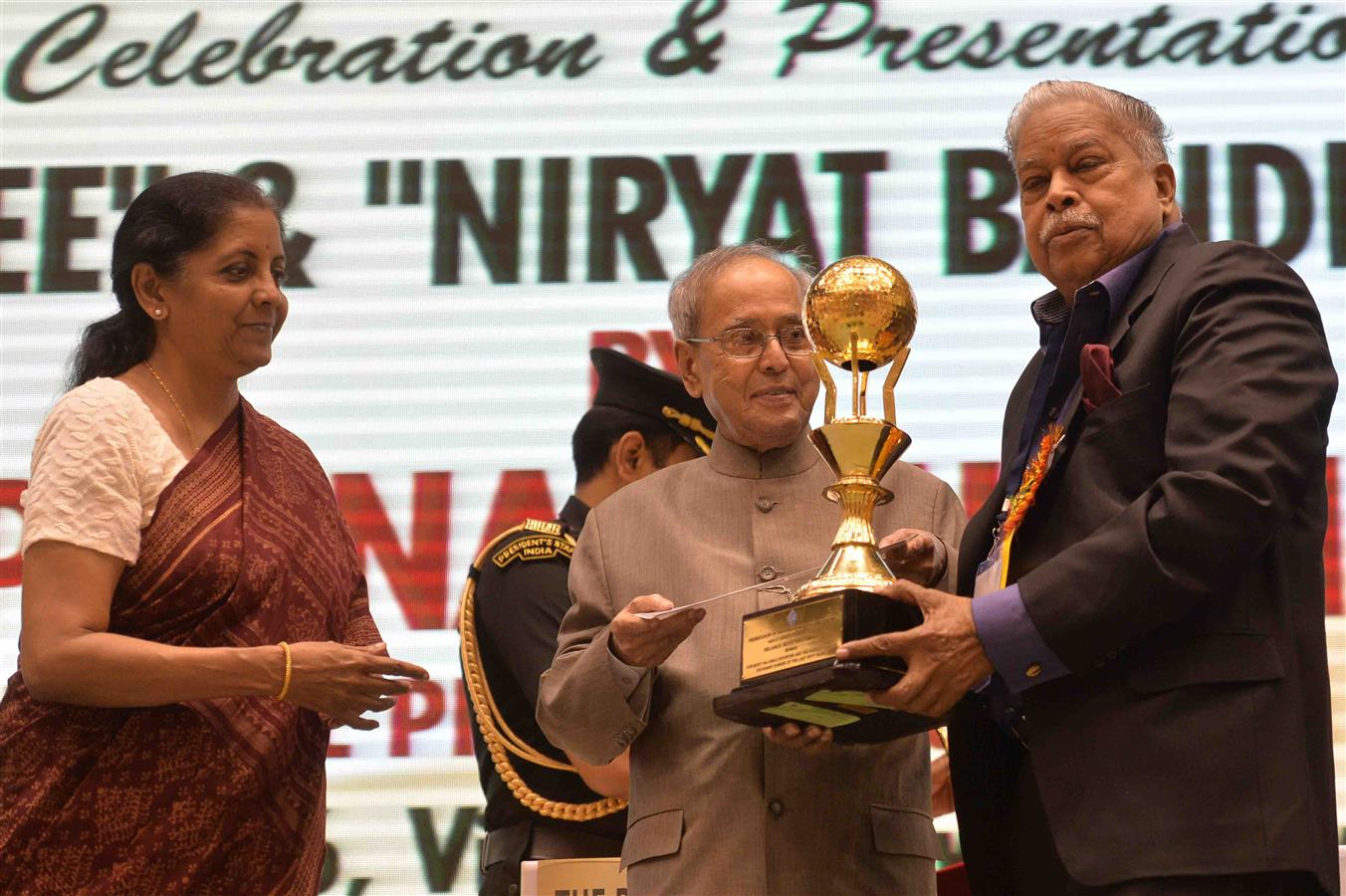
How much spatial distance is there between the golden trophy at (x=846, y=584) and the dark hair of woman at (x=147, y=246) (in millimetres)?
976

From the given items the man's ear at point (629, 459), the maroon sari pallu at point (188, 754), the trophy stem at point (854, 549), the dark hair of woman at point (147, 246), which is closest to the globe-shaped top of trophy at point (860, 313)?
the trophy stem at point (854, 549)

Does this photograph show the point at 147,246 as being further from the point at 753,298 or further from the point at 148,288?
the point at 753,298

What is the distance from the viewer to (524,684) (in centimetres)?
319

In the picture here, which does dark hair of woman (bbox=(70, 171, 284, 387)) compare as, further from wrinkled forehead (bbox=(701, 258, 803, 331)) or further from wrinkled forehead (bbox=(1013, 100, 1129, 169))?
wrinkled forehead (bbox=(1013, 100, 1129, 169))

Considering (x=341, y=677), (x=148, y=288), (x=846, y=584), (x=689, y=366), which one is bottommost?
(x=341, y=677)

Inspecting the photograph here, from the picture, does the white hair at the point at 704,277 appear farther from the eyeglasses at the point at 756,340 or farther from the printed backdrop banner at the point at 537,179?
the printed backdrop banner at the point at 537,179

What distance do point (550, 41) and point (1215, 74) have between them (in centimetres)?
164

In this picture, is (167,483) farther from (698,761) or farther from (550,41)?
(550,41)

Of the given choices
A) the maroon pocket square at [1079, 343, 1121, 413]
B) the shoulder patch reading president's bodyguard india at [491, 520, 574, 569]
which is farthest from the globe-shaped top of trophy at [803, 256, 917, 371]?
the shoulder patch reading president's bodyguard india at [491, 520, 574, 569]

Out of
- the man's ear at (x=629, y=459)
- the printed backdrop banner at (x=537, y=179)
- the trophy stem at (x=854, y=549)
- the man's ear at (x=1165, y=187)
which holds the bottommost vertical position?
the trophy stem at (x=854, y=549)

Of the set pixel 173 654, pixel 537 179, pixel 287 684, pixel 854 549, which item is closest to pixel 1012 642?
pixel 854 549

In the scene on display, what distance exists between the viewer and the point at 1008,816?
2176 millimetres

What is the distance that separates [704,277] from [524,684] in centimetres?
93

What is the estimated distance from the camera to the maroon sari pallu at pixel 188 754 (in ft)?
7.84
